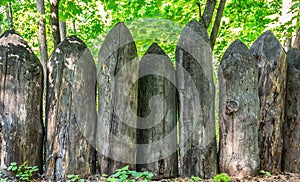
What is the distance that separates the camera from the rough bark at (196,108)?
3.61 metres

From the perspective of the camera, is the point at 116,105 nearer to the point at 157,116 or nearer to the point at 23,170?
the point at 157,116

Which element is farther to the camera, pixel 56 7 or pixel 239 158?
pixel 56 7

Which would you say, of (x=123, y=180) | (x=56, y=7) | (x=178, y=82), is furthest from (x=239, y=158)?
(x=56, y=7)

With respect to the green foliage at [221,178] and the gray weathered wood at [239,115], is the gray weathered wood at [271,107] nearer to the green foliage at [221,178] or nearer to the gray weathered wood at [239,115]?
the gray weathered wood at [239,115]

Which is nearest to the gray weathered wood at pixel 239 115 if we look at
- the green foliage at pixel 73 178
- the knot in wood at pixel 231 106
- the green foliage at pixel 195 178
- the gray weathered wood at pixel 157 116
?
the knot in wood at pixel 231 106

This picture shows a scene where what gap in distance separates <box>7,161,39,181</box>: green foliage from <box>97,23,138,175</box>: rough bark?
837 mm

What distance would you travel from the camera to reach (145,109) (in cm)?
375

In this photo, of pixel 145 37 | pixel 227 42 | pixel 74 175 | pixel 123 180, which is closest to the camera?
pixel 123 180

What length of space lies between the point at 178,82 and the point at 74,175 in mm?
1782

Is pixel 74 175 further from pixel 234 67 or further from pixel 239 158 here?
pixel 234 67

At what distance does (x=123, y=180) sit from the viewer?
10.4 feet

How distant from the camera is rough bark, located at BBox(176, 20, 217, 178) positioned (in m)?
3.61

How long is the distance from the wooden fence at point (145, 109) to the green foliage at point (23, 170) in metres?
0.07

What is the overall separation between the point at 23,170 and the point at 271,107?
331 centimetres
